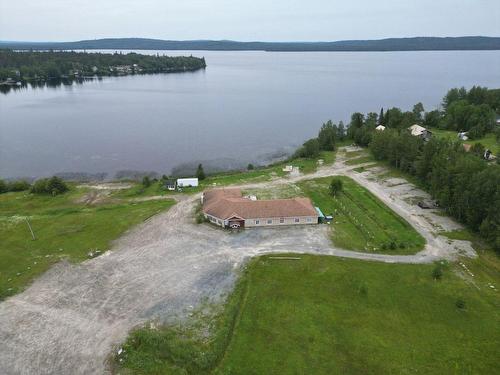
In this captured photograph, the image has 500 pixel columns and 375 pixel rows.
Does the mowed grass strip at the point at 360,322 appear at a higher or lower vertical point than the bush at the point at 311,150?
lower

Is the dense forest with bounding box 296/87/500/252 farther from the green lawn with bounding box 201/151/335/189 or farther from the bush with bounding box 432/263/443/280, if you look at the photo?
the bush with bounding box 432/263/443/280

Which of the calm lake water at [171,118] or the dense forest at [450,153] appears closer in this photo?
the dense forest at [450,153]

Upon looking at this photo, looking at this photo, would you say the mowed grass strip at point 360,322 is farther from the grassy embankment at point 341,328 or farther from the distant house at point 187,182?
the distant house at point 187,182

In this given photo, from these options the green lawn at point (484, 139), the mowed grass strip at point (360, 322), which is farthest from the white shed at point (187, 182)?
the green lawn at point (484, 139)

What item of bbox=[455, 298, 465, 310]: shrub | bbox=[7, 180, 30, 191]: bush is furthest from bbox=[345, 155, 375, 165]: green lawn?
bbox=[7, 180, 30, 191]: bush

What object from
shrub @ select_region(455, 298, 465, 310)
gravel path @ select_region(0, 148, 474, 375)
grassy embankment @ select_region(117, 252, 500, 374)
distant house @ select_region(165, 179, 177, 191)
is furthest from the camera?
distant house @ select_region(165, 179, 177, 191)

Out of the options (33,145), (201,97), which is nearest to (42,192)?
(33,145)

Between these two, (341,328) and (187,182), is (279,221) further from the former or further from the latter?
(187,182)
